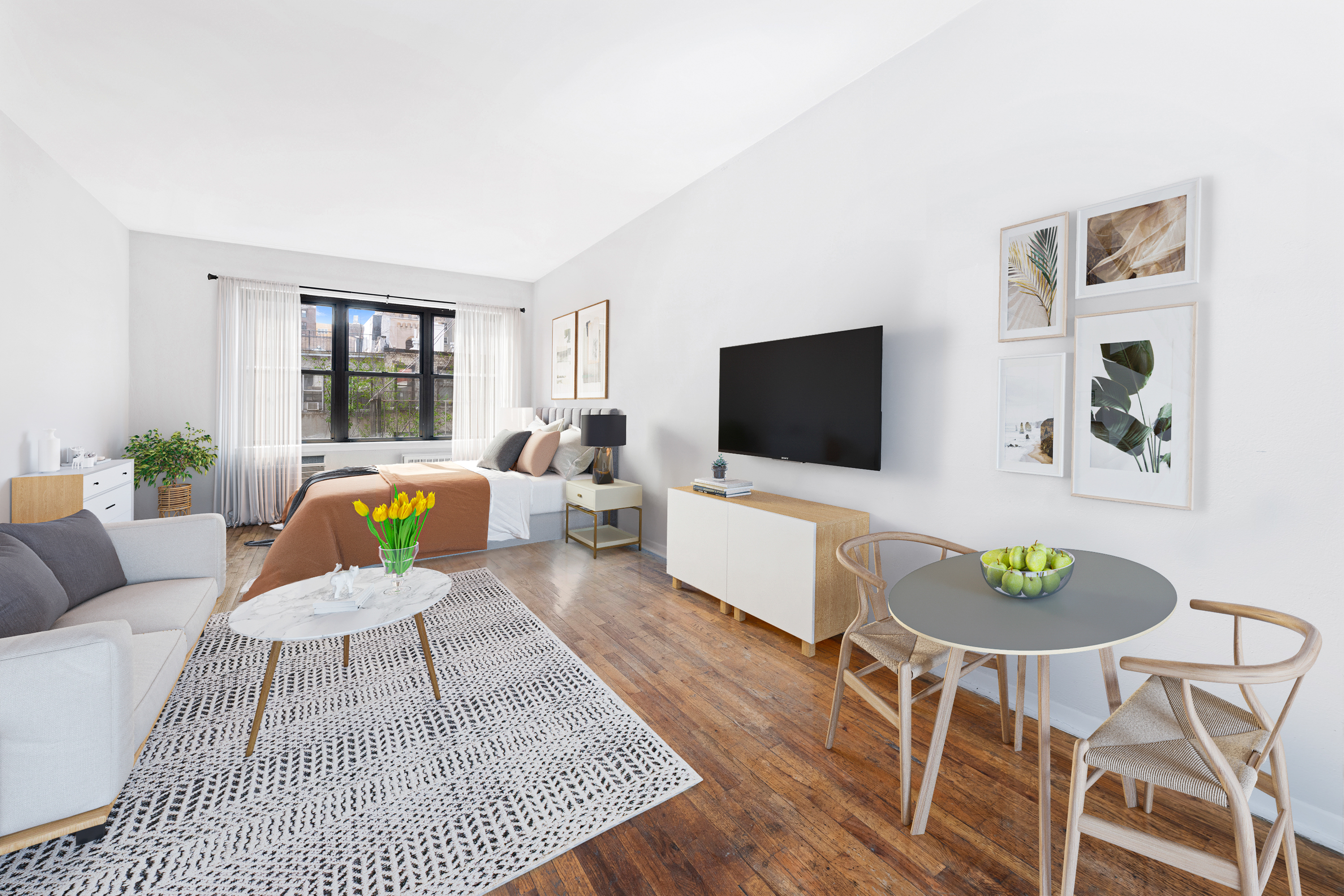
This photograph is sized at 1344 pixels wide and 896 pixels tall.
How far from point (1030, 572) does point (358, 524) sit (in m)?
3.82

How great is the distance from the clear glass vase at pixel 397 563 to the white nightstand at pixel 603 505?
6.42ft

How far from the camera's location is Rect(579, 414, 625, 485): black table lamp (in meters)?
4.41

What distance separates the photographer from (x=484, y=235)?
16.3ft

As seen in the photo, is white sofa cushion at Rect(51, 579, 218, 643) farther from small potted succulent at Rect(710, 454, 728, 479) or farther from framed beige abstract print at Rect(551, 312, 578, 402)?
framed beige abstract print at Rect(551, 312, 578, 402)

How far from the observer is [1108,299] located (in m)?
1.92

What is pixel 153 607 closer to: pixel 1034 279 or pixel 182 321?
pixel 1034 279

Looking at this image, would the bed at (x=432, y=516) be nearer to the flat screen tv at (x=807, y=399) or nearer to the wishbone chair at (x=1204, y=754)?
the flat screen tv at (x=807, y=399)

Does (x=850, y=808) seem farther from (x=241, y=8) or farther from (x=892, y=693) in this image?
(x=241, y=8)

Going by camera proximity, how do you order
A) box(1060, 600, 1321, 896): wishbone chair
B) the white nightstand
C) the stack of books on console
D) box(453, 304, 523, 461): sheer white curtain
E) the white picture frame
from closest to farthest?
box(1060, 600, 1321, 896): wishbone chair < the stack of books on console < the white nightstand < the white picture frame < box(453, 304, 523, 461): sheer white curtain

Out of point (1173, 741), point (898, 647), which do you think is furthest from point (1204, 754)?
point (898, 647)

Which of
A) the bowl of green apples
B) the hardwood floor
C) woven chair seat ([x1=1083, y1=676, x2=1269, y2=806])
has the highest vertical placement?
the bowl of green apples

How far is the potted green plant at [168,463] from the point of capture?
459 centimetres

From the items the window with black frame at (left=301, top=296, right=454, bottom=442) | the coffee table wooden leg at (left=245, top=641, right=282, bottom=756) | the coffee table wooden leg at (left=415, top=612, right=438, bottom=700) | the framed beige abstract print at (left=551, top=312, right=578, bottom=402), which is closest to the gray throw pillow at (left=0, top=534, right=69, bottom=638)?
the coffee table wooden leg at (left=245, top=641, right=282, bottom=756)

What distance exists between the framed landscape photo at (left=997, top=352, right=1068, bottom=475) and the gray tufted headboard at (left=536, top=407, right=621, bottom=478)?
10.2ft
